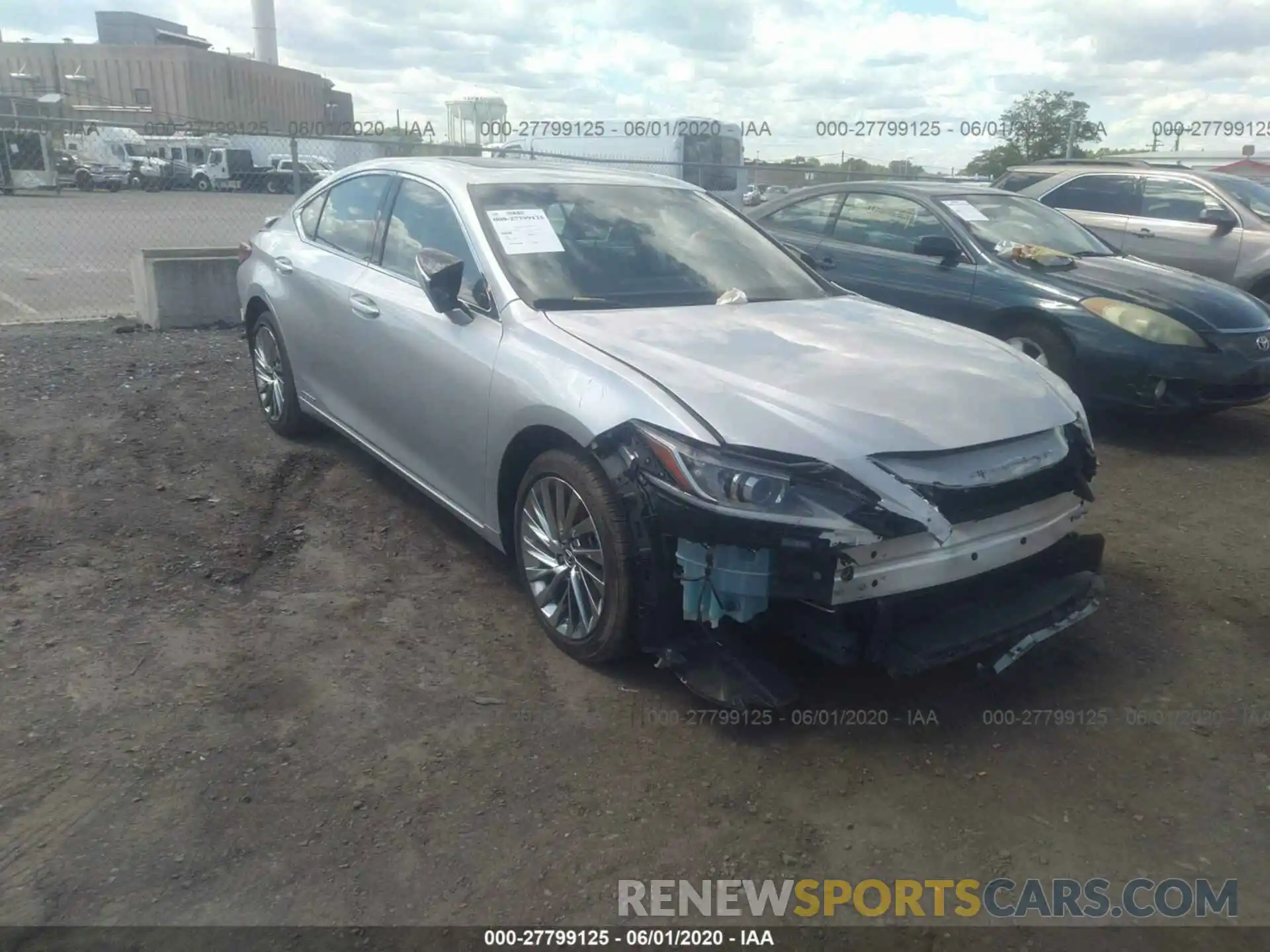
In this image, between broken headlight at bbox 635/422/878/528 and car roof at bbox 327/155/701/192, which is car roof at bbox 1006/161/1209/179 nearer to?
car roof at bbox 327/155/701/192

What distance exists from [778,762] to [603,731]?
55cm

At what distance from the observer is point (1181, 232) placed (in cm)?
955

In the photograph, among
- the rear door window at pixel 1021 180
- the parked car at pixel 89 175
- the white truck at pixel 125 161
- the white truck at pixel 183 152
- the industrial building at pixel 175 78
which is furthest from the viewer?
the industrial building at pixel 175 78

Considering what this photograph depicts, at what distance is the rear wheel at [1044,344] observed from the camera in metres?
6.16

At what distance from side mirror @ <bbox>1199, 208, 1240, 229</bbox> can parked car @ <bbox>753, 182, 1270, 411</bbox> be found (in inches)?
113

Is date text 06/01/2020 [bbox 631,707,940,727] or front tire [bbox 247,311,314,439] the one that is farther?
front tire [bbox 247,311,314,439]

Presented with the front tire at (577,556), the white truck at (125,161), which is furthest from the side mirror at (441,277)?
the white truck at (125,161)

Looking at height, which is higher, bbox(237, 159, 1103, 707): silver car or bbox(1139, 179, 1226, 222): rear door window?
bbox(1139, 179, 1226, 222): rear door window

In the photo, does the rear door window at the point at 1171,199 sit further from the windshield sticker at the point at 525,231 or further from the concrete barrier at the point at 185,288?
the concrete barrier at the point at 185,288

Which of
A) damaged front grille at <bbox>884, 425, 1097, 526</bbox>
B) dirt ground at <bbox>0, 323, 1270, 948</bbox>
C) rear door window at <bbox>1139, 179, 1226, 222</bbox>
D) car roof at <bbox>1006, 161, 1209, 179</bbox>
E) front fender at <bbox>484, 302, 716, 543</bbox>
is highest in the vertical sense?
car roof at <bbox>1006, 161, 1209, 179</bbox>

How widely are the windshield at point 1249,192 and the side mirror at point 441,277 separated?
9114 millimetres

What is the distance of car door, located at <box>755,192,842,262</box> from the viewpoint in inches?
304

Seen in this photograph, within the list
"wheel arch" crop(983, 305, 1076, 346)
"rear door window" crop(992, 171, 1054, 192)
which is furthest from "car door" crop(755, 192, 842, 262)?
"rear door window" crop(992, 171, 1054, 192)
